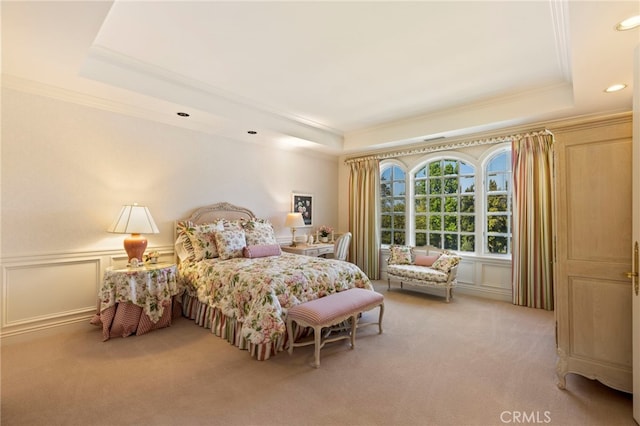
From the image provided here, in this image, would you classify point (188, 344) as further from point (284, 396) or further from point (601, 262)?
point (601, 262)

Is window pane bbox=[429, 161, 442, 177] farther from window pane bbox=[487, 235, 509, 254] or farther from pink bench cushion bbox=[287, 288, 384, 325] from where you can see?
pink bench cushion bbox=[287, 288, 384, 325]

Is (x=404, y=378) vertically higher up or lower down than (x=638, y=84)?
lower down

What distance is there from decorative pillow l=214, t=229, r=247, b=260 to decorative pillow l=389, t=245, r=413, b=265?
2635 mm

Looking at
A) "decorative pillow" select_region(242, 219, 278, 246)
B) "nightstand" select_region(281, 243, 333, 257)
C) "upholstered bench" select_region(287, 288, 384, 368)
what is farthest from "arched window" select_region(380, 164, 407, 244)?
"upholstered bench" select_region(287, 288, 384, 368)

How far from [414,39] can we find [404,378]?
114 inches

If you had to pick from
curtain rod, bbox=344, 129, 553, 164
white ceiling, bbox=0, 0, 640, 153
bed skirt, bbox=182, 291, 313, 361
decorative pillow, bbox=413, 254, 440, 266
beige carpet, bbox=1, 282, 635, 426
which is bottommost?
beige carpet, bbox=1, 282, 635, 426

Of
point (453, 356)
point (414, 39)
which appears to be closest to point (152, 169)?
point (414, 39)

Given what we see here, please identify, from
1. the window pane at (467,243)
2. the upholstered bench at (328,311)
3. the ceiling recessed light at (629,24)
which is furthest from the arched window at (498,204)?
the ceiling recessed light at (629,24)

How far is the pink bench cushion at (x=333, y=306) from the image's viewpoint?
2645mm

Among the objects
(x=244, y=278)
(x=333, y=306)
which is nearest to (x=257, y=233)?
(x=244, y=278)

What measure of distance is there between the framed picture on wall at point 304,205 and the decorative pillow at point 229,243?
5.85 feet

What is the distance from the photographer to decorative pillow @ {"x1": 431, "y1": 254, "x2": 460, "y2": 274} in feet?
14.9

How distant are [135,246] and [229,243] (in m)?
1.05

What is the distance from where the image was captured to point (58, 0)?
1.87 m
